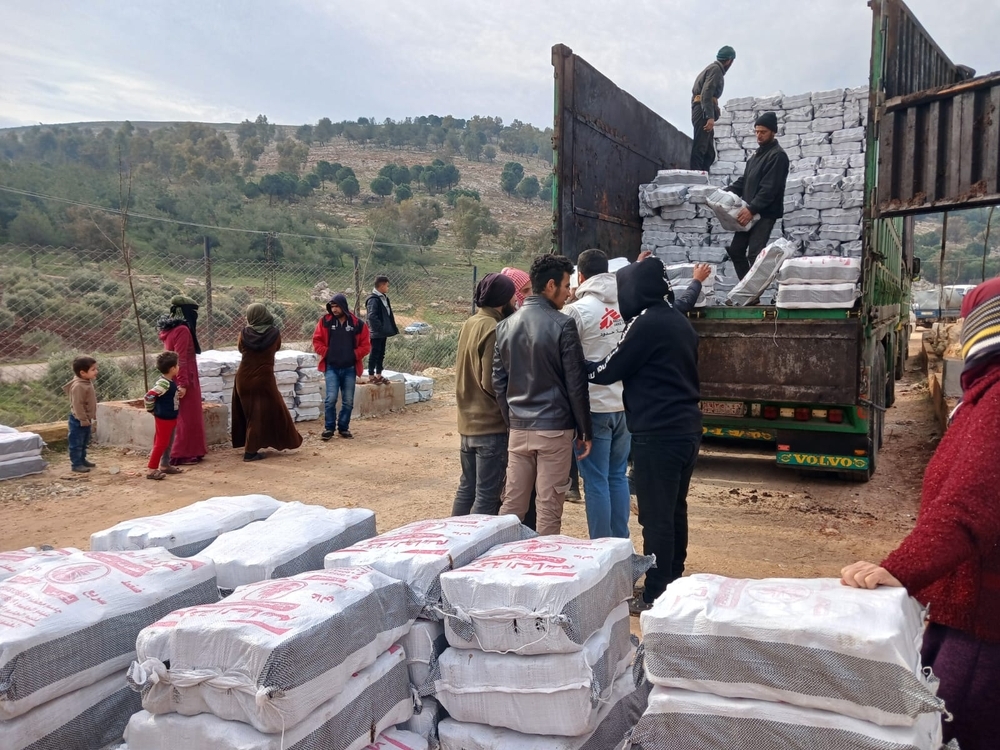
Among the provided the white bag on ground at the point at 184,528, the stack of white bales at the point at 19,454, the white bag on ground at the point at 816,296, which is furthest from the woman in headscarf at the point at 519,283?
the stack of white bales at the point at 19,454

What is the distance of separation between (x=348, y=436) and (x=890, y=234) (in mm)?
6837

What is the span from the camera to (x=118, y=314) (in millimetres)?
13453

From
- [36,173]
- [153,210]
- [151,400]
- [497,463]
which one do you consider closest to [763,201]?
[497,463]

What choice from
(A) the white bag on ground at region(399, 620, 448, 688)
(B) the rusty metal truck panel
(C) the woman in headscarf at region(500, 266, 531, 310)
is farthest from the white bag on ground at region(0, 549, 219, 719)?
(B) the rusty metal truck panel

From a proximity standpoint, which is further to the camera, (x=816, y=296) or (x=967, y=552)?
(x=816, y=296)

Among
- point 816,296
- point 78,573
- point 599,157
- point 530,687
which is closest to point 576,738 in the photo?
point 530,687

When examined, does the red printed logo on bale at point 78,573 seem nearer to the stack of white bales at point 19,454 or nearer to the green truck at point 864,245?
the green truck at point 864,245

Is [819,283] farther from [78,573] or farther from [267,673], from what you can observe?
[78,573]

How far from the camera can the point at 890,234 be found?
852cm

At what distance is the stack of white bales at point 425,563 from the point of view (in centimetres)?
225

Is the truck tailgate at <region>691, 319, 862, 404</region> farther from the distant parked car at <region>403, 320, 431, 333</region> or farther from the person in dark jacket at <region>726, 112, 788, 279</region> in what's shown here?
the distant parked car at <region>403, 320, 431, 333</region>

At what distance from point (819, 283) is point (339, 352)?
5.11 meters

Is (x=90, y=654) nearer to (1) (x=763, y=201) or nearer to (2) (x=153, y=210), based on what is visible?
(1) (x=763, y=201)

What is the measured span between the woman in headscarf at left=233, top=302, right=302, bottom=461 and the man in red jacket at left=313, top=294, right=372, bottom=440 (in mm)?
844
